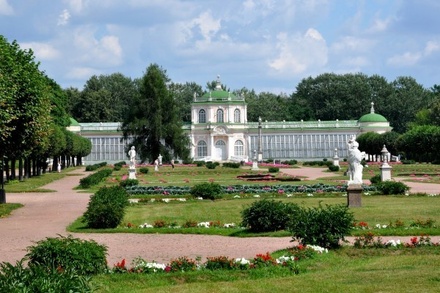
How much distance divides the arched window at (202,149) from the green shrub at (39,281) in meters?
107

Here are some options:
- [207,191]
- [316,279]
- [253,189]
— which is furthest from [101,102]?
[316,279]

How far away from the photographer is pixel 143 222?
25219 millimetres

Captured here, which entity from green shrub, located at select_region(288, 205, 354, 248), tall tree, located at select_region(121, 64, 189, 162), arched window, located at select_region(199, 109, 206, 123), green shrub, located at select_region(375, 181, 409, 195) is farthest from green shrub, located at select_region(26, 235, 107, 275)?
arched window, located at select_region(199, 109, 206, 123)

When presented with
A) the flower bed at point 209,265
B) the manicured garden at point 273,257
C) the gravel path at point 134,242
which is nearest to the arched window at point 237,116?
the manicured garden at point 273,257

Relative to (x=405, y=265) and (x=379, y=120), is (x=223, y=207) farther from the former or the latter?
(x=379, y=120)

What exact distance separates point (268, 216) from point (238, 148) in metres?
Result: 97.0

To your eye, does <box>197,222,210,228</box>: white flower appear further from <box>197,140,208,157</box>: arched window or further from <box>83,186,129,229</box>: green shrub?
<box>197,140,208,157</box>: arched window

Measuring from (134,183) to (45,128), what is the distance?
6.94 m

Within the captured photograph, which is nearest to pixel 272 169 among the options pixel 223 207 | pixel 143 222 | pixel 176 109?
pixel 176 109

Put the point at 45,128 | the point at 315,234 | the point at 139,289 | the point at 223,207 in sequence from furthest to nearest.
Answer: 1. the point at 45,128
2. the point at 223,207
3. the point at 315,234
4. the point at 139,289

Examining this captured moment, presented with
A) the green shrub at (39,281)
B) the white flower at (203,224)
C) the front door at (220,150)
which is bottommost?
the white flower at (203,224)

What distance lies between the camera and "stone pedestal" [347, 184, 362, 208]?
2778 centimetres

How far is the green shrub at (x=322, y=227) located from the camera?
17.2m

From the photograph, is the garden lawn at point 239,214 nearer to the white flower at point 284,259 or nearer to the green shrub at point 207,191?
the green shrub at point 207,191
